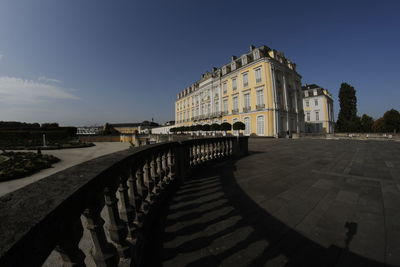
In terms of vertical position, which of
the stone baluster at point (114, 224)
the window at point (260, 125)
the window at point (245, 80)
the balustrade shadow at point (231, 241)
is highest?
the window at point (245, 80)

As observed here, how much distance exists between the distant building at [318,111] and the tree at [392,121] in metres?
9.58

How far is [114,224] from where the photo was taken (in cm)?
131

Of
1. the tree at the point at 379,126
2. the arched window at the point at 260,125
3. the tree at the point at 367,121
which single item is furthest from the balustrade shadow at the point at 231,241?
the tree at the point at 367,121

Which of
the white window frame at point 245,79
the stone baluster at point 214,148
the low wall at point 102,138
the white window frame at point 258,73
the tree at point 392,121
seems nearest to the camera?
the stone baluster at point 214,148

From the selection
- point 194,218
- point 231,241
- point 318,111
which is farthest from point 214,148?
point 318,111

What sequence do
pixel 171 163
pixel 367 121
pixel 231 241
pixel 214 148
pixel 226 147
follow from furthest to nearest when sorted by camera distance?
pixel 367 121 → pixel 226 147 → pixel 214 148 → pixel 171 163 → pixel 231 241

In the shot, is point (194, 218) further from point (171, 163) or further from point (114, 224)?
point (171, 163)

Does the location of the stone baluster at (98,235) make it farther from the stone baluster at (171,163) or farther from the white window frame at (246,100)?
the white window frame at (246,100)

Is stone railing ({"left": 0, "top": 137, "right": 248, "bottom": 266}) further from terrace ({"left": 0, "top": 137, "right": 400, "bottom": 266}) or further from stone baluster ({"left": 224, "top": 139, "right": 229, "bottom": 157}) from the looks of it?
stone baluster ({"left": 224, "top": 139, "right": 229, "bottom": 157})

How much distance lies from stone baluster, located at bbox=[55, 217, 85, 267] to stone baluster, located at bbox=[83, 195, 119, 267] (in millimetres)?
143

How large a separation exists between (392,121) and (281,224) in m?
51.7

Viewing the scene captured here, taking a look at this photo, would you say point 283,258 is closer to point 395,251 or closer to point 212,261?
point 212,261

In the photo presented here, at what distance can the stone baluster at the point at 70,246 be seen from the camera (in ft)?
2.55

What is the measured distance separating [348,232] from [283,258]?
980 millimetres
